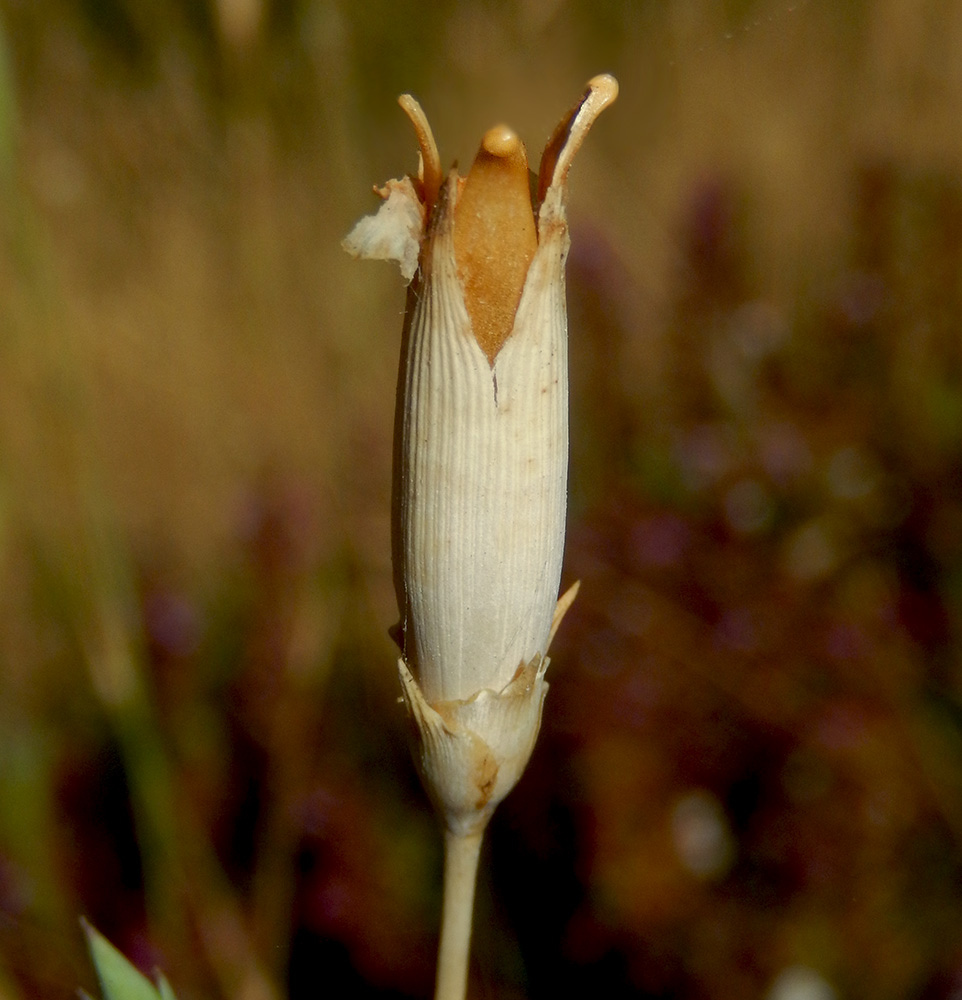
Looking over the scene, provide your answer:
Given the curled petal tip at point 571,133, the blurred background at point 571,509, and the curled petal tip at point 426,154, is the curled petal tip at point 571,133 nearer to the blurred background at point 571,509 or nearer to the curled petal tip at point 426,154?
the curled petal tip at point 426,154

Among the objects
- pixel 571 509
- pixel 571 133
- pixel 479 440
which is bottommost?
pixel 571 509

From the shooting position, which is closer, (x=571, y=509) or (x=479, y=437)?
(x=479, y=437)

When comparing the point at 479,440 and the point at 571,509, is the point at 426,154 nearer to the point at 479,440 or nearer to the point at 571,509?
the point at 479,440

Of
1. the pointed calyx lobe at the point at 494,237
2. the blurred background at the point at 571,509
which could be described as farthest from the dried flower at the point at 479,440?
the blurred background at the point at 571,509

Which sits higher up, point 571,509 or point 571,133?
point 571,133

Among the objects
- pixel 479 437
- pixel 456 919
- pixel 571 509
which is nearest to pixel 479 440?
pixel 479 437

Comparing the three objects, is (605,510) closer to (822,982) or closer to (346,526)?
(346,526)
